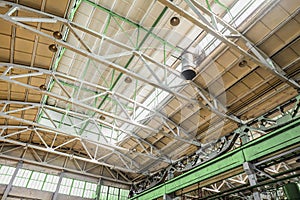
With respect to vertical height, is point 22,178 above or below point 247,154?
above

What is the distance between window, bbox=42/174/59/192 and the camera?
46.4 feet

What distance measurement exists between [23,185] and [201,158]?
11.6 metres

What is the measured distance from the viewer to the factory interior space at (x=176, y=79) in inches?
258

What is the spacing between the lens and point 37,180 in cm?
1409

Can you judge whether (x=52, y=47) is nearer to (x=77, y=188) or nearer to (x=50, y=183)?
(x=50, y=183)

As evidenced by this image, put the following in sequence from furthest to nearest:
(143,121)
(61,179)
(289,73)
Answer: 1. (61,179)
2. (143,121)
3. (289,73)

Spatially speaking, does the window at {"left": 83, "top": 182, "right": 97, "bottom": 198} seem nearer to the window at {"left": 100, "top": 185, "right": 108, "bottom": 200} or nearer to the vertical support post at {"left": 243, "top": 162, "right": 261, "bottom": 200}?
the window at {"left": 100, "top": 185, "right": 108, "bottom": 200}

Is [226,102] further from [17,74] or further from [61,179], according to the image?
[61,179]

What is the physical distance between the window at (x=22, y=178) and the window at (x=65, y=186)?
7.36 feet

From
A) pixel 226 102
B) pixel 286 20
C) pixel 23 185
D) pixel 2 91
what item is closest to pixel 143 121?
pixel 226 102

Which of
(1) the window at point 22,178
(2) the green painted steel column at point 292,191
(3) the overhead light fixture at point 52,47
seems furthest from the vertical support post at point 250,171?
(1) the window at point 22,178

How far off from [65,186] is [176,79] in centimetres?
1115

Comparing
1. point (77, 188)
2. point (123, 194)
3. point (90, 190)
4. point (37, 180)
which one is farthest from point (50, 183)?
point (123, 194)

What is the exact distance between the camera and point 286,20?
22.6ft
